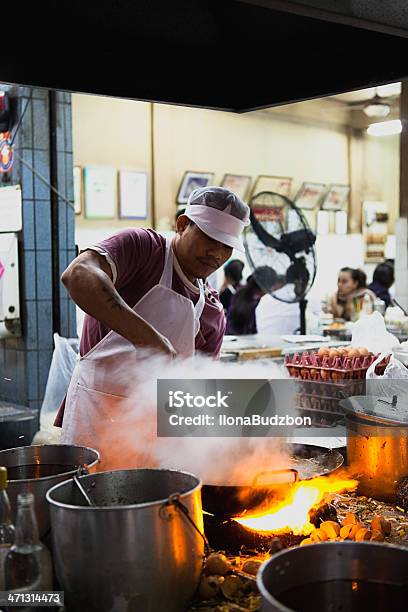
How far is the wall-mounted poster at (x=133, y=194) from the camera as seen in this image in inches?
363

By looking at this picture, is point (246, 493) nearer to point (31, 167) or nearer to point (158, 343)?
point (158, 343)

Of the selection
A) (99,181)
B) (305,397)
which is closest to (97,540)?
(305,397)

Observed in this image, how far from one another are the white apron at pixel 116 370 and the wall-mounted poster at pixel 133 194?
6435mm

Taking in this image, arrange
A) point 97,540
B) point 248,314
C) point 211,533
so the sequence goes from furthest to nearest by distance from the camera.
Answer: point 248,314 → point 211,533 → point 97,540

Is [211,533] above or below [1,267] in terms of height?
below

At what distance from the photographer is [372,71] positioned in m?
2.31

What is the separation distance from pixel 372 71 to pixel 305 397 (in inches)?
69.8

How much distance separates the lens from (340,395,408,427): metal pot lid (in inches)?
103

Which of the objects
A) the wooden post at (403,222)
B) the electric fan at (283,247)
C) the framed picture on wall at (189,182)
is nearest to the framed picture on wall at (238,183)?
the framed picture on wall at (189,182)

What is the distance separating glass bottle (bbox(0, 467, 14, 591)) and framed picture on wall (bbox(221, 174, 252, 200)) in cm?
921

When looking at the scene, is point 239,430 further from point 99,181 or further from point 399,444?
point 99,181

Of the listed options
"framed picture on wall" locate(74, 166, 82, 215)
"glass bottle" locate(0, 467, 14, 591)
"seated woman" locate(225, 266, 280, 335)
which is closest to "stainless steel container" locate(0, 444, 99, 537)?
"glass bottle" locate(0, 467, 14, 591)

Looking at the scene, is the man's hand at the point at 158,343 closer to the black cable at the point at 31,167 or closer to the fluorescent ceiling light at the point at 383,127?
the black cable at the point at 31,167

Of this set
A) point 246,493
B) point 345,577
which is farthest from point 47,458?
point 345,577
